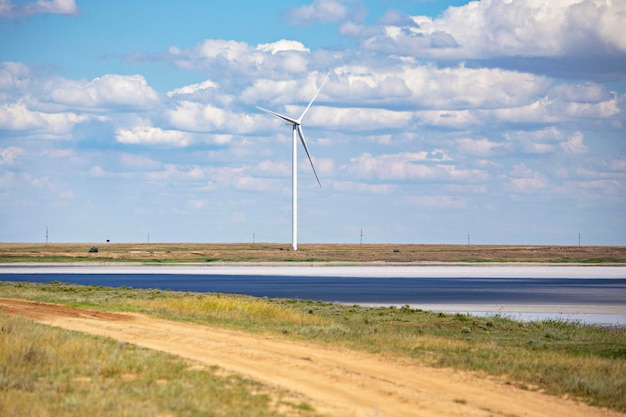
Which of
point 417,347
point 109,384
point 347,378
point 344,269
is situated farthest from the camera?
point 344,269

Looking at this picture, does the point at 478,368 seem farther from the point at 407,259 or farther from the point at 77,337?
the point at 407,259

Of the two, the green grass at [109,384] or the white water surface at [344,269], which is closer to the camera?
the green grass at [109,384]

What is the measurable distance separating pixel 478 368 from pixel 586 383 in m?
3.18

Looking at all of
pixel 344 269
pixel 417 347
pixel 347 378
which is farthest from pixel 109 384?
pixel 344 269

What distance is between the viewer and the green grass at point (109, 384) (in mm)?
17094

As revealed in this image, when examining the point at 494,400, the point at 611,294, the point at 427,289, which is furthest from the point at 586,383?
the point at 427,289

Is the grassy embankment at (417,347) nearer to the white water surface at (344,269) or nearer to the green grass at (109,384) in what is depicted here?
the green grass at (109,384)

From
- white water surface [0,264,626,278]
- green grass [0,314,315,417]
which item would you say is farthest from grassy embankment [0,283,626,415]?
white water surface [0,264,626,278]

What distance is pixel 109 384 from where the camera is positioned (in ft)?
64.4

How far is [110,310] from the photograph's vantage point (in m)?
38.0

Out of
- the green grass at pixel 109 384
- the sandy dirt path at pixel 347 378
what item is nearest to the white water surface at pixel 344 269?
the sandy dirt path at pixel 347 378

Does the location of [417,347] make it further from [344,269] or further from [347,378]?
[344,269]

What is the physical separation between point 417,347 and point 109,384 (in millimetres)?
10929

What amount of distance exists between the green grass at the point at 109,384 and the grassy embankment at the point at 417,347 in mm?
51
